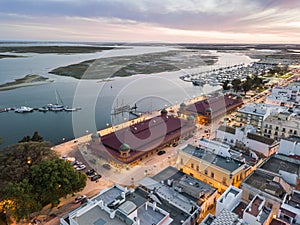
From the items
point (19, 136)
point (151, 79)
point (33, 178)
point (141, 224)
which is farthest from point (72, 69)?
point (141, 224)

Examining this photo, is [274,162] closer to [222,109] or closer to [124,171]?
[124,171]

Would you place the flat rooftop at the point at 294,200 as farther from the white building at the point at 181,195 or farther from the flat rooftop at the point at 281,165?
the white building at the point at 181,195

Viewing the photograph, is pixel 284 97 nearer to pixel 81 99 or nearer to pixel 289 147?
pixel 289 147

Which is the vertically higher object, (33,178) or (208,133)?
(33,178)

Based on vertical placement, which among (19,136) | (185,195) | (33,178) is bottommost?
(19,136)

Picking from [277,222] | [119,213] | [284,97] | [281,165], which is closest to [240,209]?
[277,222]

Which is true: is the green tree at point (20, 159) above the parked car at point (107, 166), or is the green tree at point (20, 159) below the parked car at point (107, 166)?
above

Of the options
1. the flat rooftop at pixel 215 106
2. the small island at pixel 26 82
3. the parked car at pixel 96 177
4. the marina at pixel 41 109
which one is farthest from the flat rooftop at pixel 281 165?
the small island at pixel 26 82
